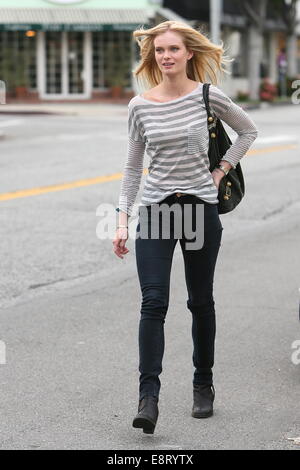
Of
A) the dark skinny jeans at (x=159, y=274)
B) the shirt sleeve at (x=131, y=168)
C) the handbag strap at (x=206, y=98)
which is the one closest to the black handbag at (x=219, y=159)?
the handbag strap at (x=206, y=98)

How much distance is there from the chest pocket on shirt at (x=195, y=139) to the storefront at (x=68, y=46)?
117 feet

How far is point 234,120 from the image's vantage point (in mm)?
5148

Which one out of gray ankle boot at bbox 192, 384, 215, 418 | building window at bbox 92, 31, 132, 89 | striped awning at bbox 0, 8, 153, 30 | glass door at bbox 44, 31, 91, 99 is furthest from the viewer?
glass door at bbox 44, 31, 91, 99

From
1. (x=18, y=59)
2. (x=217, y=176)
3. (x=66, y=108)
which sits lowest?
(x=217, y=176)

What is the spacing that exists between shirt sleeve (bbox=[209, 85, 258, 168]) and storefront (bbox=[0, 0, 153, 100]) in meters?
→ 35.4

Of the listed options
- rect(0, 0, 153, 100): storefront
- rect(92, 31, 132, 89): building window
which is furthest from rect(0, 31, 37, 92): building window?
rect(92, 31, 132, 89): building window

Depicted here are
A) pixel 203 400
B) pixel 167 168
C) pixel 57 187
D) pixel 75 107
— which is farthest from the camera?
pixel 75 107

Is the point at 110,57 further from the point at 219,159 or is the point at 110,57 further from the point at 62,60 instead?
the point at 219,159

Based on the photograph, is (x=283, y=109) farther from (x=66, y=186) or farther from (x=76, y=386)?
(x=76, y=386)

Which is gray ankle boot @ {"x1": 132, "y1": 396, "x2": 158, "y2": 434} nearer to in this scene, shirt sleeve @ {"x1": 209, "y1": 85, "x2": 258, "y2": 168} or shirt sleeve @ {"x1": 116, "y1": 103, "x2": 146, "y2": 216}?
shirt sleeve @ {"x1": 116, "y1": 103, "x2": 146, "y2": 216}

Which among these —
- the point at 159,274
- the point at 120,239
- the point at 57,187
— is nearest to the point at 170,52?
the point at 120,239

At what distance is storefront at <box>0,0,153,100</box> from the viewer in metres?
40.0

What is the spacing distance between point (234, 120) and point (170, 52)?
0.47m

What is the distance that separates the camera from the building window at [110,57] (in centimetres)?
4062
